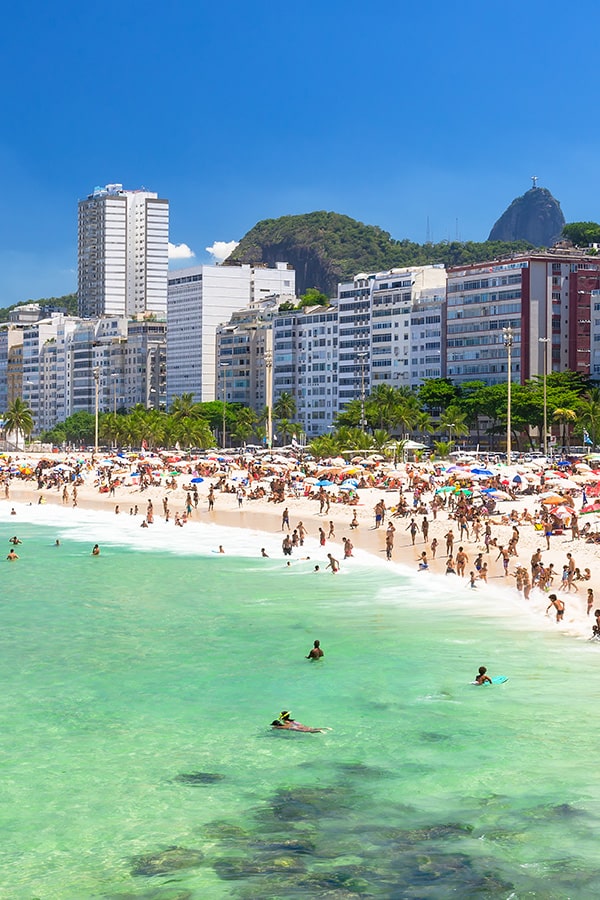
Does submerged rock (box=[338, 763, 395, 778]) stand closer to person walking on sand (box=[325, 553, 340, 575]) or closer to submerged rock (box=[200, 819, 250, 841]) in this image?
submerged rock (box=[200, 819, 250, 841])

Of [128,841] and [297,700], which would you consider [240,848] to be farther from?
[297,700]

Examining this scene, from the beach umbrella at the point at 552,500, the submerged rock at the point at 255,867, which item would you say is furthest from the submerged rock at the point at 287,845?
Result: the beach umbrella at the point at 552,500

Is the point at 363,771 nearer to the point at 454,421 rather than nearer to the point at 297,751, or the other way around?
the point at 297,751


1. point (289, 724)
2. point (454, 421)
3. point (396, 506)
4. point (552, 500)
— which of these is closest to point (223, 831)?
point (289, 724)

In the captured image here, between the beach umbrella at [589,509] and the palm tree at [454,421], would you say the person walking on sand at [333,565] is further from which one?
the palm tree at [454,421]

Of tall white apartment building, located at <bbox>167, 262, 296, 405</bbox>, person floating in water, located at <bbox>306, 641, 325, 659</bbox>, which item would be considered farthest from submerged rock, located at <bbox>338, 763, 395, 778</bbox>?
tall white apartment building, located at <bbox>167, 262, 296, 405</bbox>

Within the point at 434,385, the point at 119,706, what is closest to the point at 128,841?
the point at 119,706
